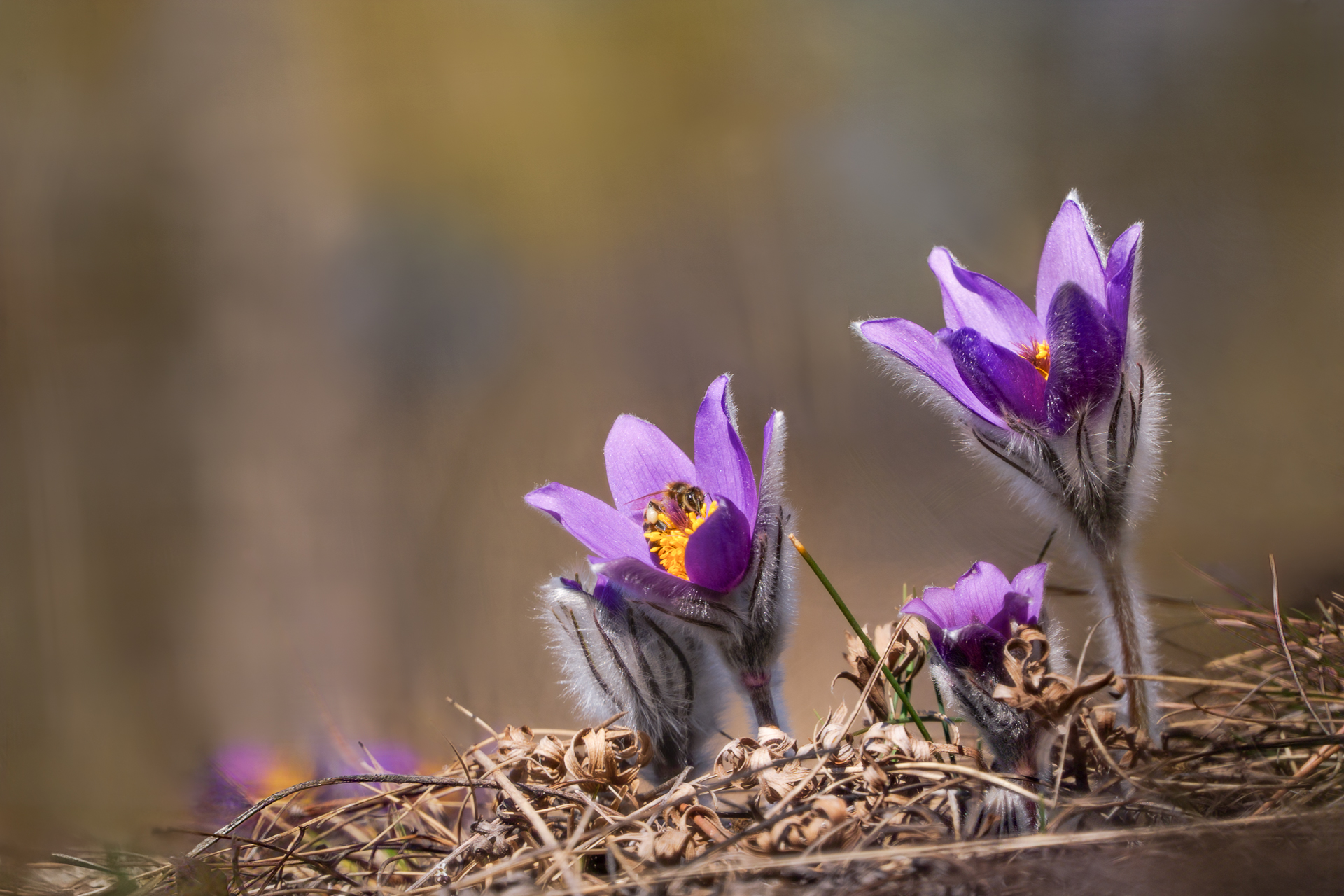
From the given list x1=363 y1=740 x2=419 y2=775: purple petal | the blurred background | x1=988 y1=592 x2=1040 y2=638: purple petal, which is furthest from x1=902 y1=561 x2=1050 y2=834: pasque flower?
x1=363 y1=740 x2=419 y2=775: purple petal

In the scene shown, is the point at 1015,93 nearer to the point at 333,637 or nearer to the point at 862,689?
the point at 862,689

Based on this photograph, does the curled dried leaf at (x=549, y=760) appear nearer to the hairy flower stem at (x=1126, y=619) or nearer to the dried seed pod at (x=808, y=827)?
the dried seed pod at (x=808, y=827)

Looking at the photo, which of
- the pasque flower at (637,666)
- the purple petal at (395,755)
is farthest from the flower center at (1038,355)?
the purple petal at (395,755)

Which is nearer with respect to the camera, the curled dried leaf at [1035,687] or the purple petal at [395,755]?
A: the curled dried leaf at [1035,687]

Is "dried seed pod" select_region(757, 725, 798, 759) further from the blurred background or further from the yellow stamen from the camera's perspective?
the blurred background

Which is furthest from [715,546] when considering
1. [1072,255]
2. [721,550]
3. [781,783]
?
[1072,255]

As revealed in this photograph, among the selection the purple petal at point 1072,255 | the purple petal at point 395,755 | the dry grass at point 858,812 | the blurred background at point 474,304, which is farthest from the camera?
the purple petal at point 395,755

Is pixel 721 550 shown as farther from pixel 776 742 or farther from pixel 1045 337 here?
pixel 1045 337

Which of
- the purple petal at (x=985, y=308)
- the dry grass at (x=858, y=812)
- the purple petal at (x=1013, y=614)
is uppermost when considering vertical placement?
the purple petal at (x=985, y=308)
